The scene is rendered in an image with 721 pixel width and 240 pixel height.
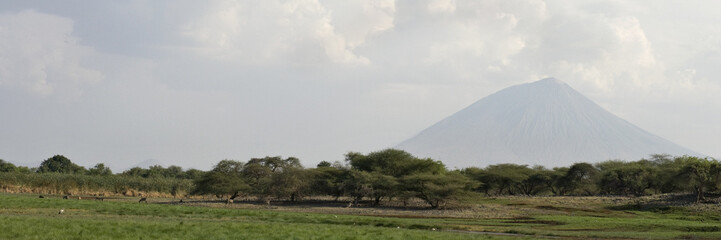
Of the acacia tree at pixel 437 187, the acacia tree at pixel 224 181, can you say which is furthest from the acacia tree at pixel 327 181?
the acacia tree at pixel 437 187

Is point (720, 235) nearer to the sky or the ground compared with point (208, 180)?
nearer to the ground

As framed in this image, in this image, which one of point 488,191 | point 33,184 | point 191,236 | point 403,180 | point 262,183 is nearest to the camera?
point 191,236

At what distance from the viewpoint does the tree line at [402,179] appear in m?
81.2

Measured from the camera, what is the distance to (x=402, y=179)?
82500 mm

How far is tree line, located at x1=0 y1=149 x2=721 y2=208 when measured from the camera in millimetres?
81250

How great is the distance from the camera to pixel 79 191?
3898 inches

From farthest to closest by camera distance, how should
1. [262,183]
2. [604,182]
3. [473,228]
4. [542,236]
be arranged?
[604,182] < [262,183] < [473,228] < [542,236]

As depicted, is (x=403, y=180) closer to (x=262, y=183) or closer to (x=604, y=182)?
(x=262, y=183)

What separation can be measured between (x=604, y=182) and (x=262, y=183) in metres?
69.6

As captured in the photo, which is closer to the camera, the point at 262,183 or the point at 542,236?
the point at 542,236

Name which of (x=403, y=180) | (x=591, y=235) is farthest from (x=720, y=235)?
(x=403, y=180)

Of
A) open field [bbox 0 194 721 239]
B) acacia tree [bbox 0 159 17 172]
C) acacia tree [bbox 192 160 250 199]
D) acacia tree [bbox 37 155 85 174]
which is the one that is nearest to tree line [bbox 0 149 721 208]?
acacia tree [bbox 192 160 250 199]

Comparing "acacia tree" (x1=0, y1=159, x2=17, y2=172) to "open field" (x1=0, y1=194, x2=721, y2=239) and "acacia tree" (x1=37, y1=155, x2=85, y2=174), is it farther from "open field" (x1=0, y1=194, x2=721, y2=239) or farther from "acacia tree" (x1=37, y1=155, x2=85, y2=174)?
"open field" (x1=0, y1=194, x2=721, y2=239)

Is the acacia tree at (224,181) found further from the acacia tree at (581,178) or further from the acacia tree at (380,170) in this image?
the acacia tree at (581,178)
